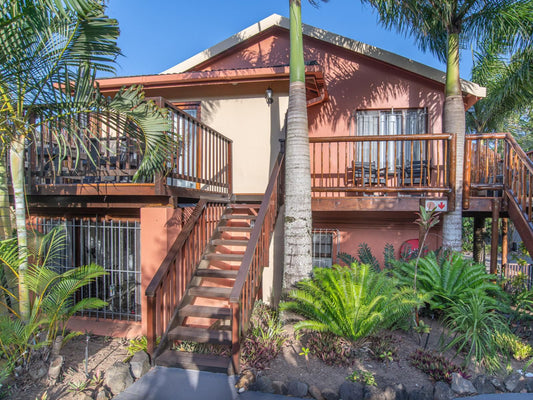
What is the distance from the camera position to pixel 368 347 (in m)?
4.08

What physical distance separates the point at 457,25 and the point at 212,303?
6.83 meters

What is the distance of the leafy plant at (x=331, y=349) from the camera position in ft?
12.7

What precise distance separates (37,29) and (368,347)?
5236 mm

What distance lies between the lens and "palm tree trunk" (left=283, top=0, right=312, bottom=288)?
4.89 metres

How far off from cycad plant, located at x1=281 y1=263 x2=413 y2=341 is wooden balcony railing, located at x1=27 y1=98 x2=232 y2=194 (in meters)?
2.64

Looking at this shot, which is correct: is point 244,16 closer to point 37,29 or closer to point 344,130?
point 344,130

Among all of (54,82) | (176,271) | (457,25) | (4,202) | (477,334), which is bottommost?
(477,334)

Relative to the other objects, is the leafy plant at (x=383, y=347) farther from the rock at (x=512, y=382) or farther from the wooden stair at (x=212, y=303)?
the wooden stair at (x=212, y=303)

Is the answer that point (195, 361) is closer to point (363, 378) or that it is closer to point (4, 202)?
point (363, 378)

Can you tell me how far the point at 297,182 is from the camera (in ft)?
16.3

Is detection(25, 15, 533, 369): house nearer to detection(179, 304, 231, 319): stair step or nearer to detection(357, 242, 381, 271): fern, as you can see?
detection(179, 304, 231, 319): stair step

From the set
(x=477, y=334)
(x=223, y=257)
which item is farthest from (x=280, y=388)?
(x=477, y=334)

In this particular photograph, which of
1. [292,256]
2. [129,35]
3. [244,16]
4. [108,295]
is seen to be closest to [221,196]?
[292,256]

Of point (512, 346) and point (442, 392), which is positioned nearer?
point (442, 392)
